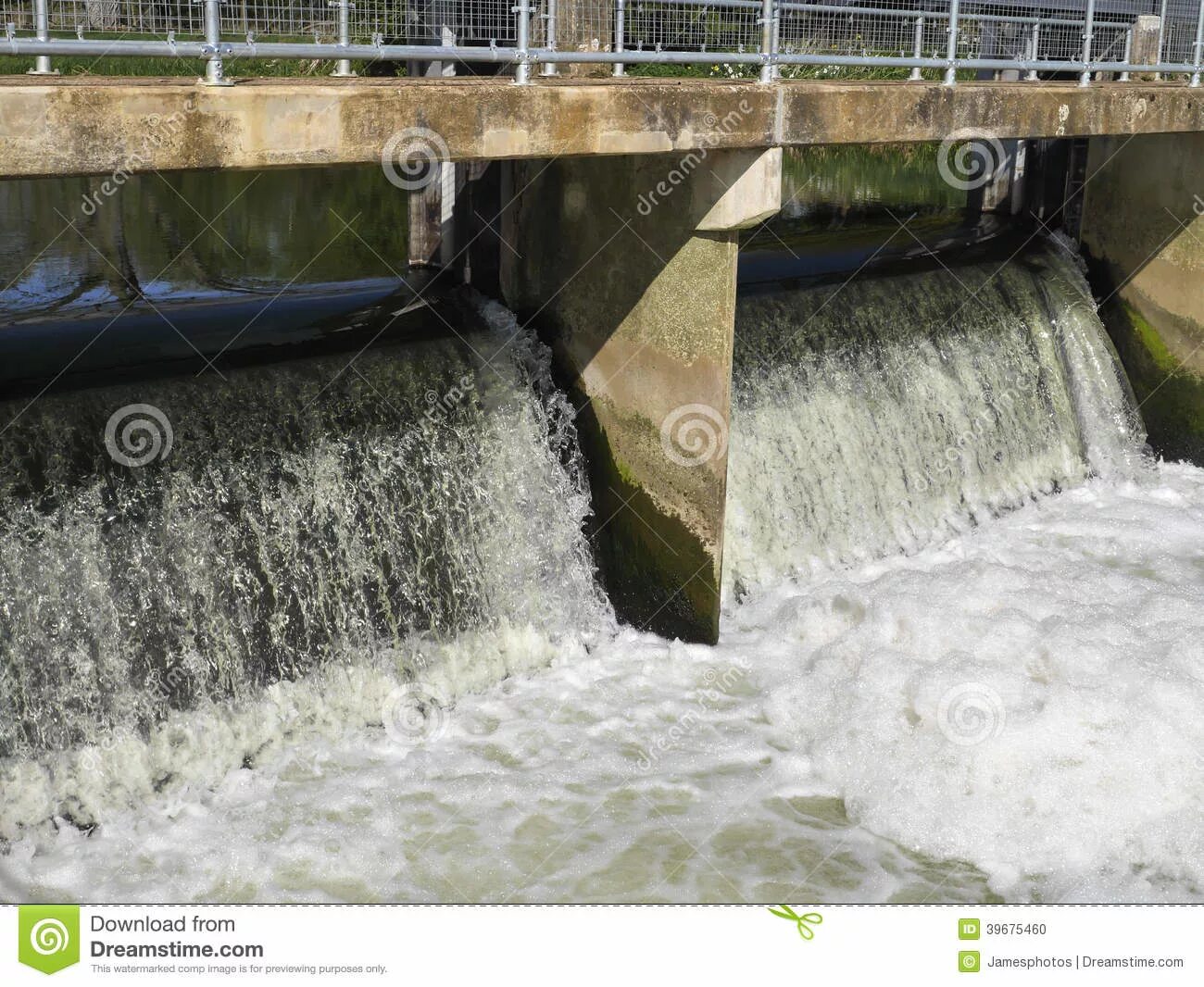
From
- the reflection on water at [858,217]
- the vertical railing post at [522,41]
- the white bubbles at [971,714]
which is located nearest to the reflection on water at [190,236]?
the reflection on water at [858,217]

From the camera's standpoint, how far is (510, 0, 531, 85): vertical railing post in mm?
6830

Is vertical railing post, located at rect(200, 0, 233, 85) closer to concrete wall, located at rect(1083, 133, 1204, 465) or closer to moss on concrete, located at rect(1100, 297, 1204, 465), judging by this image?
concrete wall, located at rect(1083, 133, 1204, 465)

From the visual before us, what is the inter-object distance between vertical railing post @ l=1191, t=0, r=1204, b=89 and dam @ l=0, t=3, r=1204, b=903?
0.78ft

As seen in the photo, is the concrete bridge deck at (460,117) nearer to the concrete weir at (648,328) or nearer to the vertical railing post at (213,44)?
the vertical railing post at (213,44)

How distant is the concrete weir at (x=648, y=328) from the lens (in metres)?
8.62

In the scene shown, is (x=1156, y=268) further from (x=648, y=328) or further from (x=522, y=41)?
(x=522, y=41)

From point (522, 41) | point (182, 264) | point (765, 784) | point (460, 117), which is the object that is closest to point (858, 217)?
point (182, 264)

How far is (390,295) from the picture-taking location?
32.9 feet

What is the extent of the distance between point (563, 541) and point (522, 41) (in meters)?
3.35

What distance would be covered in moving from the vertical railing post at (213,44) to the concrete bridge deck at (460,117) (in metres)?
0.08

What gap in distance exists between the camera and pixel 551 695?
8.52 m

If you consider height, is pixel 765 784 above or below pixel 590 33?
below

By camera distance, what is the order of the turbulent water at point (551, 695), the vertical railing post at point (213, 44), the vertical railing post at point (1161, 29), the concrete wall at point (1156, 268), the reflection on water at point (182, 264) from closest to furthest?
the vertical railing post at point (213, 44) < the turbulent water at point (551, 695) < the reflection on water at point (182, 264) < the vertical railing post at point (1161, 29) < the concrete wall at point (1156, 268)
